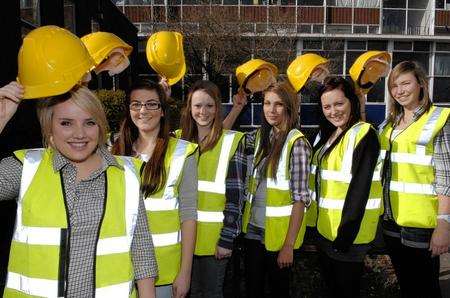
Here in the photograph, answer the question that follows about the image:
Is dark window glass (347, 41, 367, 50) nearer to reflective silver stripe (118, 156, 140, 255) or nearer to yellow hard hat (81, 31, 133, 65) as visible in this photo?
yellow hard hat (81, 31, 133, 65)

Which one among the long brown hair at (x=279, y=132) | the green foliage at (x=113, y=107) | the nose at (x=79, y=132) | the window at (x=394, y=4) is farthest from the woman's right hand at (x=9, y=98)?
the window at (x=394, y=4)

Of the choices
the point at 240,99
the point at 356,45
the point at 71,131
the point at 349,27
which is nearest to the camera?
the point at 71,131

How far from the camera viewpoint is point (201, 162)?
9.93 feet

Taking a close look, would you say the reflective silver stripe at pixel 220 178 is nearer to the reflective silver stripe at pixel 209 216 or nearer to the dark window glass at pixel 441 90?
the reflective silver stripe at pixel 209 216

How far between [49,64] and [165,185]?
3.28 ft

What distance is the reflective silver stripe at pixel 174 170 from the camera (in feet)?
8.20

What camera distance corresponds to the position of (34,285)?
5.69 ft

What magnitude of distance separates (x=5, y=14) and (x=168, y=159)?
6302 millimetres

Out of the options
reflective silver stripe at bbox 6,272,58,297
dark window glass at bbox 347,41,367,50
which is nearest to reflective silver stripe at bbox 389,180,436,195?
reflective silver stripe at bbox 6,272,58,297

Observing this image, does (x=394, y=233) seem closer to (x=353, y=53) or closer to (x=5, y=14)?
(x=5, y=14)

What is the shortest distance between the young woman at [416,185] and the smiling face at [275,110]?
751 millimetres

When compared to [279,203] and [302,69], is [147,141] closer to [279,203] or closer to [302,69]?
[279,203]

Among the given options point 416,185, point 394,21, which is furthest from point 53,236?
point 394,21

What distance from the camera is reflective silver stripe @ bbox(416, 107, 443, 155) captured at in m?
2.94
